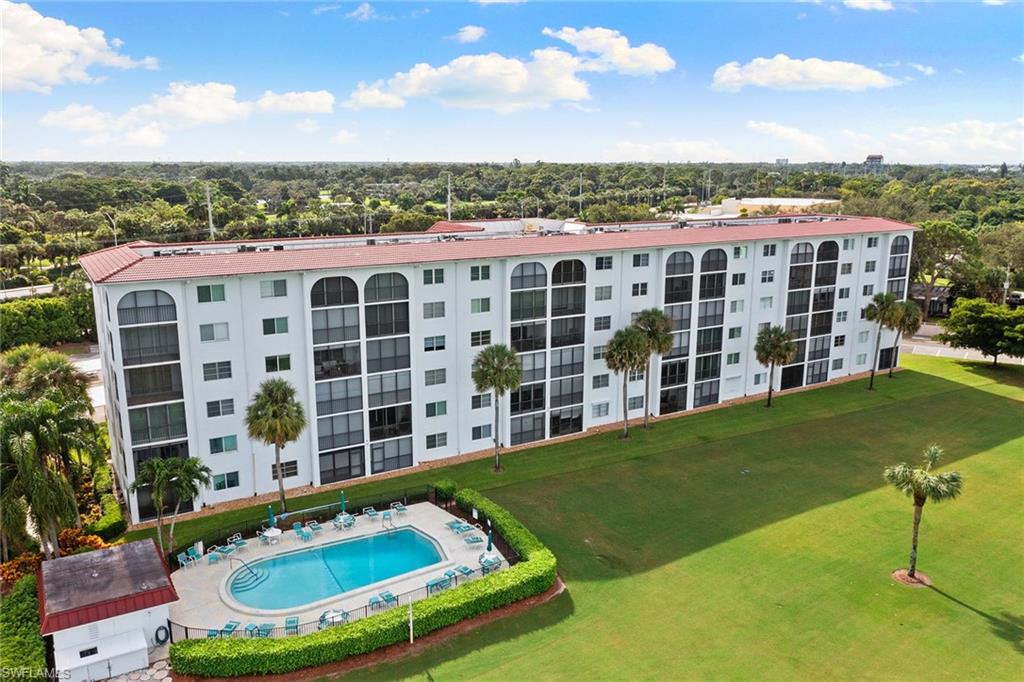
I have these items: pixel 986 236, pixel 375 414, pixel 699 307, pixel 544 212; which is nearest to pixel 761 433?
pixel 699 307

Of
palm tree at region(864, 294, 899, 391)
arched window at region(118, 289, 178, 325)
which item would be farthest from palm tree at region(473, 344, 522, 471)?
palm tree at region(864, 294, 899, 391)

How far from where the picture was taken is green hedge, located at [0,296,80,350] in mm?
74125

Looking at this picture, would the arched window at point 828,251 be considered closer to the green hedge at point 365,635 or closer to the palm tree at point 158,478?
the green hedge at point 365,635

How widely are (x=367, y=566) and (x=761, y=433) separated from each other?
1285 inches

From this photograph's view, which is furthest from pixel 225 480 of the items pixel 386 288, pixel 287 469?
pixel 386 288

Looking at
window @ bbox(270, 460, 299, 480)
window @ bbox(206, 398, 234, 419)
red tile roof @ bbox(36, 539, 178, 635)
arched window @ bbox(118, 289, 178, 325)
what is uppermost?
arched window @ bbox(118, 289, 178, 325)

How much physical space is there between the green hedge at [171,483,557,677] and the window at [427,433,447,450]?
15.6m

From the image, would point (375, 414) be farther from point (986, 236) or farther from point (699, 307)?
point (986, 236)

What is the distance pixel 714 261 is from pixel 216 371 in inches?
1516

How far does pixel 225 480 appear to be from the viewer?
4247cm

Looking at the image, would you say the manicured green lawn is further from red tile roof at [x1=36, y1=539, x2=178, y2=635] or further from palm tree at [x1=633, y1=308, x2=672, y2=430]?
red tile roof at [x1=36, y1=539, x2=178, y2=635]

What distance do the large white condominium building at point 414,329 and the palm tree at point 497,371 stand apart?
Answer: 8.87 ft

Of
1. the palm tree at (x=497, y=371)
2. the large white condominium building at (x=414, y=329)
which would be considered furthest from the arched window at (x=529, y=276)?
the palm tree at (x=497, y=371)

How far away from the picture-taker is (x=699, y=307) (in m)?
57.8
